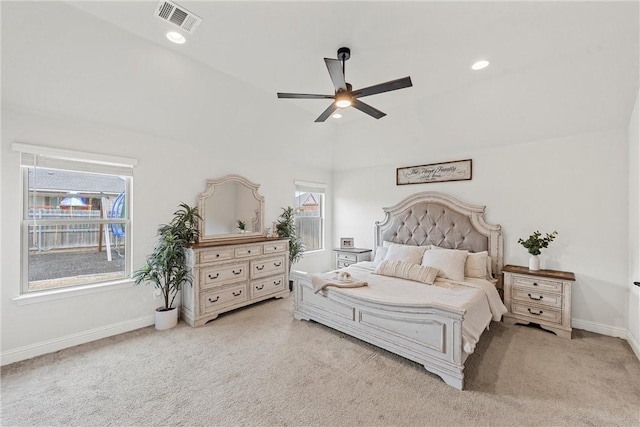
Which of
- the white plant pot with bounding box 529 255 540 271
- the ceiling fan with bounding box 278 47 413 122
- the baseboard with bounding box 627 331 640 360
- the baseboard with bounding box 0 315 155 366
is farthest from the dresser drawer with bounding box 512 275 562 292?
the baseboard with bounding box 0 315 155 366

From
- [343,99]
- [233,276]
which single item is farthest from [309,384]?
[343,99]

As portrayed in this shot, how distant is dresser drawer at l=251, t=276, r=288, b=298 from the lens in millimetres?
3897

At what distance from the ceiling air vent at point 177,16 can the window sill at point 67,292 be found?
9.50 ft

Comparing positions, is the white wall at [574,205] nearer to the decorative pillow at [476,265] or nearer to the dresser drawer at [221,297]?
the decorative pillow at [476,265]

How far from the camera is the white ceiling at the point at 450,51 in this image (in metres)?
1.97

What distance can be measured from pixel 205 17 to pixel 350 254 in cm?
392

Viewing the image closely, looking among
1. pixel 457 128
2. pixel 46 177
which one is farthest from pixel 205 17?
pixel 457 128

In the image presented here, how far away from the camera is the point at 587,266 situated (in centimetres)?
317

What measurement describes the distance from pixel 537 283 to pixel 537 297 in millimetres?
172

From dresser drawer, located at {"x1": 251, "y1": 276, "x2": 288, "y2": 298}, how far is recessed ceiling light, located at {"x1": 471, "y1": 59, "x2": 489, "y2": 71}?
12.4ft

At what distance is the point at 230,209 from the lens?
13.5 feet

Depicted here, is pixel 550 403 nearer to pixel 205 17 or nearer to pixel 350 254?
pixel 350 254

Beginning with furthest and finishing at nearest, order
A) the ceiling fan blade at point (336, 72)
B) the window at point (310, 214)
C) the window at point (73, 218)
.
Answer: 1. the window at point (310, 214)
2. the window at point (73, 218)
3. the ceiling fan blade at point (336, 72)

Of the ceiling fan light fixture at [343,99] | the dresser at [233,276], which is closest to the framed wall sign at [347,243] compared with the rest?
the dresser at [233,276]
